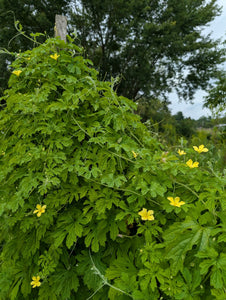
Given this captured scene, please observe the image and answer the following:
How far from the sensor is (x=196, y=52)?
14258mm

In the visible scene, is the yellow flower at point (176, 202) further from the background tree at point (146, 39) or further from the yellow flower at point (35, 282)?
the background tree at point (146, 39)

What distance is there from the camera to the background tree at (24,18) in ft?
37.0

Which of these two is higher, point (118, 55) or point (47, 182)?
point (118, 55)

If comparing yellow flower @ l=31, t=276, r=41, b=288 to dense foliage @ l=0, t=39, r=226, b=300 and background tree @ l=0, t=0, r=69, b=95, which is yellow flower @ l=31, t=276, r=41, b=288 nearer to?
dense foliage @ l=0, t=39, r=226, b=300

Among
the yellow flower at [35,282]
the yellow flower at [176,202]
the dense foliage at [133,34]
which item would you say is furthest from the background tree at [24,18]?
the yellow flower at [176,202]

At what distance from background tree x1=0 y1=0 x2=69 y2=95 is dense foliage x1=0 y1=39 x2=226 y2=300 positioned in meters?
11.3

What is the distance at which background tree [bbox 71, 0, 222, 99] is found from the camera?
472 inches

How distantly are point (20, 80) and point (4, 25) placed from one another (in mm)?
12931

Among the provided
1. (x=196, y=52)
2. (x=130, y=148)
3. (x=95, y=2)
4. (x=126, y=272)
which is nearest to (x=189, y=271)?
(x=126, y=272)

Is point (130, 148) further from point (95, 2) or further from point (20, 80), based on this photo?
point (95, 2)

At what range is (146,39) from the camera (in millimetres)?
12250

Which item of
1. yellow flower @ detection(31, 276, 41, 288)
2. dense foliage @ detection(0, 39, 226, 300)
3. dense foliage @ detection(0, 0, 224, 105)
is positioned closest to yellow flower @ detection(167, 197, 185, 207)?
dense foliage @ detection(0, 39, 226, 300)

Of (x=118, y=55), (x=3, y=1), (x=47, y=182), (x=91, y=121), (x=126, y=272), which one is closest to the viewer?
(x=126, y=272)

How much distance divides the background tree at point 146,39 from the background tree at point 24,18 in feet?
4.04
